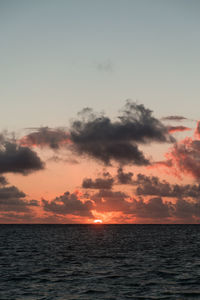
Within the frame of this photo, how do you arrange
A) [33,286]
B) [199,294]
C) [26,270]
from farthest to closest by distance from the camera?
[26,270], [33,286], [199,294]

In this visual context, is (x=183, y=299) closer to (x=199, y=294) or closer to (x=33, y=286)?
(x=199, y=294)

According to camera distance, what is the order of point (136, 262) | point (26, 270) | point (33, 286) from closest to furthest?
point (33, 286)
point (26, 270)
point (136, 262)

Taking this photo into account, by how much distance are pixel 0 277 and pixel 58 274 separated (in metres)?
6.70

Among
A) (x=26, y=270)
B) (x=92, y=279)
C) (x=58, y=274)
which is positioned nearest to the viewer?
(x=92, y=279)

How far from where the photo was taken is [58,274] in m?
44.3

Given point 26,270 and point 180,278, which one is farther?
point 26,270

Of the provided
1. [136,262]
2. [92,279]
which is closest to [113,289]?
[92,279]

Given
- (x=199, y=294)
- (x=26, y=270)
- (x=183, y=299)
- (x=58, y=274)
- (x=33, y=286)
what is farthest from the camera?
(x=26, y=270)

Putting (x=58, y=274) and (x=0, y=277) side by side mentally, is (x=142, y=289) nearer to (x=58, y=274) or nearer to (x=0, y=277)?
(x=58, y=274)

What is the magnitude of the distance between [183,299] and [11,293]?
49.1 feet

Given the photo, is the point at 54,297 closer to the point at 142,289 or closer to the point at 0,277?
the point at 142,289

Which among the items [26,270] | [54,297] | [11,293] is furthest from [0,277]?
[54,297]

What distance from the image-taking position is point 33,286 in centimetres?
3675

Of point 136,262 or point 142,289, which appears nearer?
point 142,289
